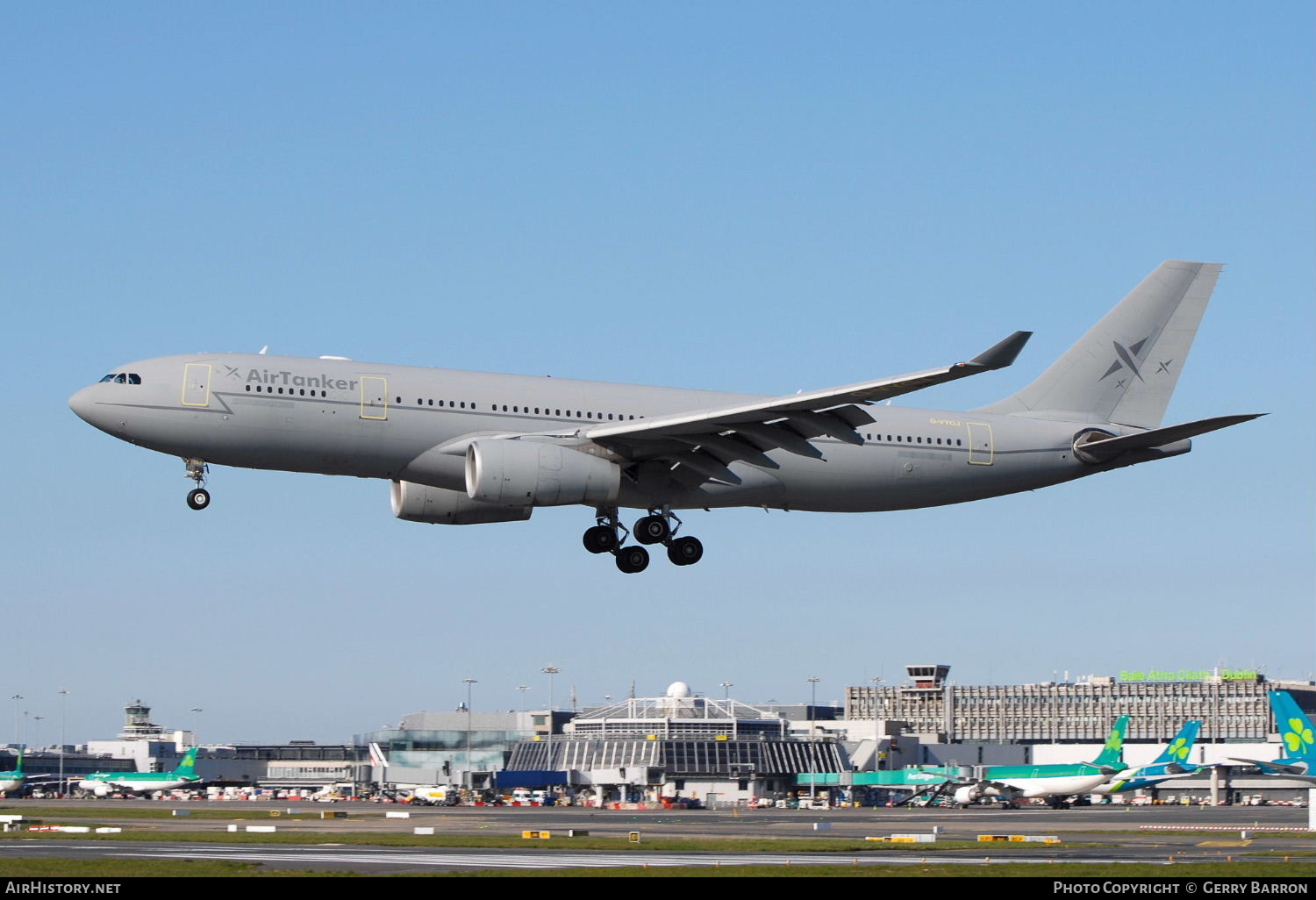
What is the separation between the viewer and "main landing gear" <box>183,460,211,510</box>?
4078 centimetres

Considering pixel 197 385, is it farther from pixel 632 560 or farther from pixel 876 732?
pixel 876 732

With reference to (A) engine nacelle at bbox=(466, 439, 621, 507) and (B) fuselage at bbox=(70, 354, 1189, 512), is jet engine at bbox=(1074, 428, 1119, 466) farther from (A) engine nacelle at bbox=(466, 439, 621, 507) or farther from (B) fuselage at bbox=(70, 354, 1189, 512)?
(A) engine nacelle at bbox=(466, 439, 621, 507)

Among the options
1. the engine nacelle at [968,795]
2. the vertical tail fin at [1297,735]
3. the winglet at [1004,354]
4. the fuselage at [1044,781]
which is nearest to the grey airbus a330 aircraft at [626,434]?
the winglet at [1004,354]

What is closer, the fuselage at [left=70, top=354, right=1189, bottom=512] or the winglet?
the winglet

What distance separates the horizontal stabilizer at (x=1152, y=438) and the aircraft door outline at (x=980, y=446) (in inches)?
114

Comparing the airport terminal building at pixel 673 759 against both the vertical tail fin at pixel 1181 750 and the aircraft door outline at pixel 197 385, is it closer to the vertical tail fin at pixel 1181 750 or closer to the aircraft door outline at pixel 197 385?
the vertical tail fin at pixel 1181 750

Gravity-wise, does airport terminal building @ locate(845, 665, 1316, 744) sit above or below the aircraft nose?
below

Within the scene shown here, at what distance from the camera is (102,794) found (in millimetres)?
95750

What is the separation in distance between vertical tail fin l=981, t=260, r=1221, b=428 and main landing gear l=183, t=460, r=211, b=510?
2342cm

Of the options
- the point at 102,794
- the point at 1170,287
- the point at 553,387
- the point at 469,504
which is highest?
the point at 1170,287

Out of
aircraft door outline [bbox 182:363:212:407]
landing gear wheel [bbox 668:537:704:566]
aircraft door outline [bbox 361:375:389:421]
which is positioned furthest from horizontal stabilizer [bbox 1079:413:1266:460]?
aircraft door outline [bbox 182:363:212:407]
